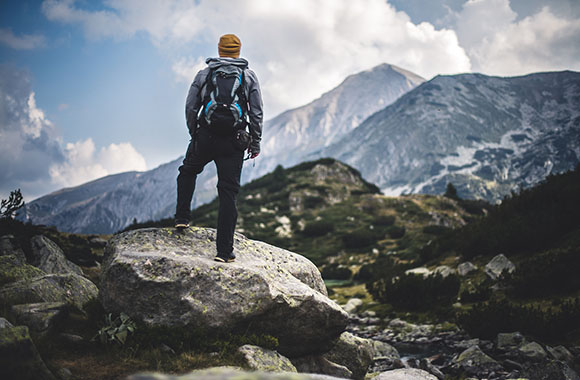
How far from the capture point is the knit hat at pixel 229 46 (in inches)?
250

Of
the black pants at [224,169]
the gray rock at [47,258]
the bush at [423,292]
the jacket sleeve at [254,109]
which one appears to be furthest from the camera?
the bush at [423,292]

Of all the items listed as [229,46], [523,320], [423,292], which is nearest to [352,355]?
[523,320]

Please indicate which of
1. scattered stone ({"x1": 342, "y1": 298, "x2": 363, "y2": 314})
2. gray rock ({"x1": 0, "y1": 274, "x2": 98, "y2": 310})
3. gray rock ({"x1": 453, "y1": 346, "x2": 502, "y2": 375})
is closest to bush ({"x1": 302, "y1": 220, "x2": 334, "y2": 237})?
scattered stone ({"x1": 342, "y1": 298, "x2": 363, "y2": 314})

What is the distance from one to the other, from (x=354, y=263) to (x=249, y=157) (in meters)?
32.5

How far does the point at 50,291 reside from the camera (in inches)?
229

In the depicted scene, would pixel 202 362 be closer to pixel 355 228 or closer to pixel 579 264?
pixel 579 264

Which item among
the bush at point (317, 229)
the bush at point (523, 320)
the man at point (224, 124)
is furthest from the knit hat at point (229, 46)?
the bush at point (317, 229)

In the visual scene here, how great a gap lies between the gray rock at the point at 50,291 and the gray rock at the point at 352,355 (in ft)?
17.0

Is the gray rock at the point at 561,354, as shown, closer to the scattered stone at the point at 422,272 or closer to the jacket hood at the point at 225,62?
the scattered stone at the point at 422,272

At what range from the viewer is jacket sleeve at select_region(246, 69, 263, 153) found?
20.2 ft

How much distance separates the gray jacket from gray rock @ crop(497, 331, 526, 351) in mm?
8739

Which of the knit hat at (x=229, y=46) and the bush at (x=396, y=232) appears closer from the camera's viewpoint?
the knit hat at (x=229, y=46)

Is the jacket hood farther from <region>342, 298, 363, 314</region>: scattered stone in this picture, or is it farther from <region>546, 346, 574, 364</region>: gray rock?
<region>342, 298, 363, 314</region>: scattered stone

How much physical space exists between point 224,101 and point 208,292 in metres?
3.23
